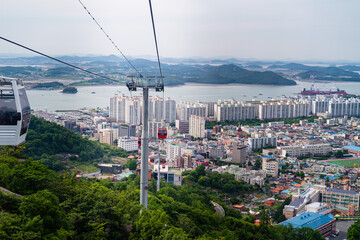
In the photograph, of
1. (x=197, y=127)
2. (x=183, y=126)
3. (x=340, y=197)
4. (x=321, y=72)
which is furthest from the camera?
(x=321, y=72)

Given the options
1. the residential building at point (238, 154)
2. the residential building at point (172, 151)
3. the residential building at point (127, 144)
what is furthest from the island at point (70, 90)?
the residential building at point (238, 154)

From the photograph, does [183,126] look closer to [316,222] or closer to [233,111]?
[233,111]

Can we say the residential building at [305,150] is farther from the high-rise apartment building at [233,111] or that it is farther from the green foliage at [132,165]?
the high-rise apartment building at [233,111]

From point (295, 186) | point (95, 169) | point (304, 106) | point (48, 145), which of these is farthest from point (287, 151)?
point (304, 106)

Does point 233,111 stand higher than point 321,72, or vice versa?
point 321,72

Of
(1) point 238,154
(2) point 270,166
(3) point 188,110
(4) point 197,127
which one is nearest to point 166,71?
(3) point 188,110

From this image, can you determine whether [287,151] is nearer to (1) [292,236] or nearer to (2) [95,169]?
(2) [95,169]

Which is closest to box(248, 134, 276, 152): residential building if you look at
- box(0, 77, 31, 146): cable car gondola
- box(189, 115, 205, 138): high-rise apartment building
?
box(189, 115, 205, 138): high-rise apartment building

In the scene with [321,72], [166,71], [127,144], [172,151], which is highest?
[321,72]
